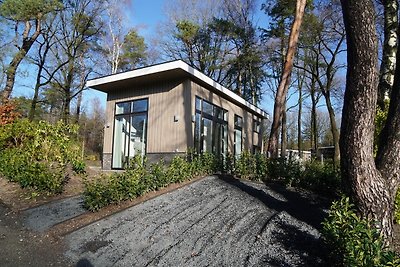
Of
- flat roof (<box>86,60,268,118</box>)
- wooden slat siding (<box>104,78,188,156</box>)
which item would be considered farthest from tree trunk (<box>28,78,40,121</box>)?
wooden slat siding (<box>104,78,188,156</box>)

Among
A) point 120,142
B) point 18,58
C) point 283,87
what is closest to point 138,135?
point 120,142

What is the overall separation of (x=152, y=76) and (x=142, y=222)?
19.7ft

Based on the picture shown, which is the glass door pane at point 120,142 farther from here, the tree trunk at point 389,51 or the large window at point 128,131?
the tree trunk at point 389,51

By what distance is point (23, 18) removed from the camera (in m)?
16.3

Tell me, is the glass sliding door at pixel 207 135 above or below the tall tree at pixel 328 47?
below

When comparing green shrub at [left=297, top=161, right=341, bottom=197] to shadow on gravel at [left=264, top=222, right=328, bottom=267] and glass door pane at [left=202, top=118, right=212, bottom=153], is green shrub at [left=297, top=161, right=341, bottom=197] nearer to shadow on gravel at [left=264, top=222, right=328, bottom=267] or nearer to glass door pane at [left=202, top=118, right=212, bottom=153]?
shadow on gravel at [left=264, top=222, right=328, bottom=267]

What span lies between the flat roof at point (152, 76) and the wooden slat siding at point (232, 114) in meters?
0.28

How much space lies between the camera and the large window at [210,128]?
10.2 metres

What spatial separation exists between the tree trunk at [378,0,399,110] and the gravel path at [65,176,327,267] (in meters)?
3.15

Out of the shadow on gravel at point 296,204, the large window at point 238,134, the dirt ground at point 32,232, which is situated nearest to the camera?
the dirt ground at point 32,232

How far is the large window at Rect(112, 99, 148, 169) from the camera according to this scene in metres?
10.6

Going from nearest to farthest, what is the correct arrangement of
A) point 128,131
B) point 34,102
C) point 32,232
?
point 32,232
point 128,131
point 34,102

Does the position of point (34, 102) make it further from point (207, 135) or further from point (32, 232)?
point (32, 232)

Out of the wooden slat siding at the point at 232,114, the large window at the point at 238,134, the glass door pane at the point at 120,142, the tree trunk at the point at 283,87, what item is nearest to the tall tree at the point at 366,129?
the tree trunk at the point at 283,87
